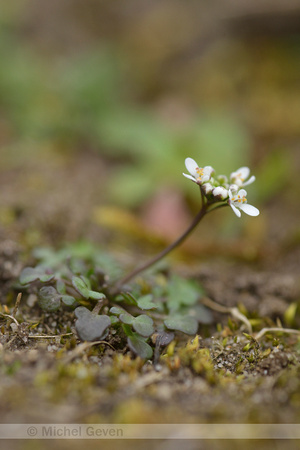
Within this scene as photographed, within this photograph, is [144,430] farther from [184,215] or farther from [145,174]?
[145,174]

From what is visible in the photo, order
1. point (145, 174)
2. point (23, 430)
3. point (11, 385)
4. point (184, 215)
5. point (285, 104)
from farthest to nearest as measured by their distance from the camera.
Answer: point (285, 104) → point (145, 174) → point (184, 215) → point (11, 385) → point (23, 430)

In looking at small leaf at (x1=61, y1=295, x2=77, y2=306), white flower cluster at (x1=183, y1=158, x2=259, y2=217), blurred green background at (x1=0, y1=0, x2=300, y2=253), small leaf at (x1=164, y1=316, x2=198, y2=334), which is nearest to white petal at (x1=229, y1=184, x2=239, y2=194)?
white flower cluster at (x1=183, y1=158, x2=259, y2=217)

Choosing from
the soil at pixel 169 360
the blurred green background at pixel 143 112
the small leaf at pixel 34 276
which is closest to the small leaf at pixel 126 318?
the soil at pixel 169 360

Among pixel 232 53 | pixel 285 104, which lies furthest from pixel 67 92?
pixel 285 104

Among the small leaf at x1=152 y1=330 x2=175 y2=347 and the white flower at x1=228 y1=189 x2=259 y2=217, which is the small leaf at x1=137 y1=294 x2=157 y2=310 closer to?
the small leaf at x1=152 y1=330 x2=175 y2=347

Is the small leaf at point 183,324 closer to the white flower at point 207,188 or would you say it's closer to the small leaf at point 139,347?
the small leaf at point 139,347

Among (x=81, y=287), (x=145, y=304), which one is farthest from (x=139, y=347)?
(x=81, y=287)

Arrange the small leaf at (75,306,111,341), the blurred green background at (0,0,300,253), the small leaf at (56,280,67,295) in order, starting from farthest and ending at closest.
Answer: the blurred green background at (0,0,300,253) < the small leaf at (56,280,67,295) < the small leaf at (75,306,111,341)
